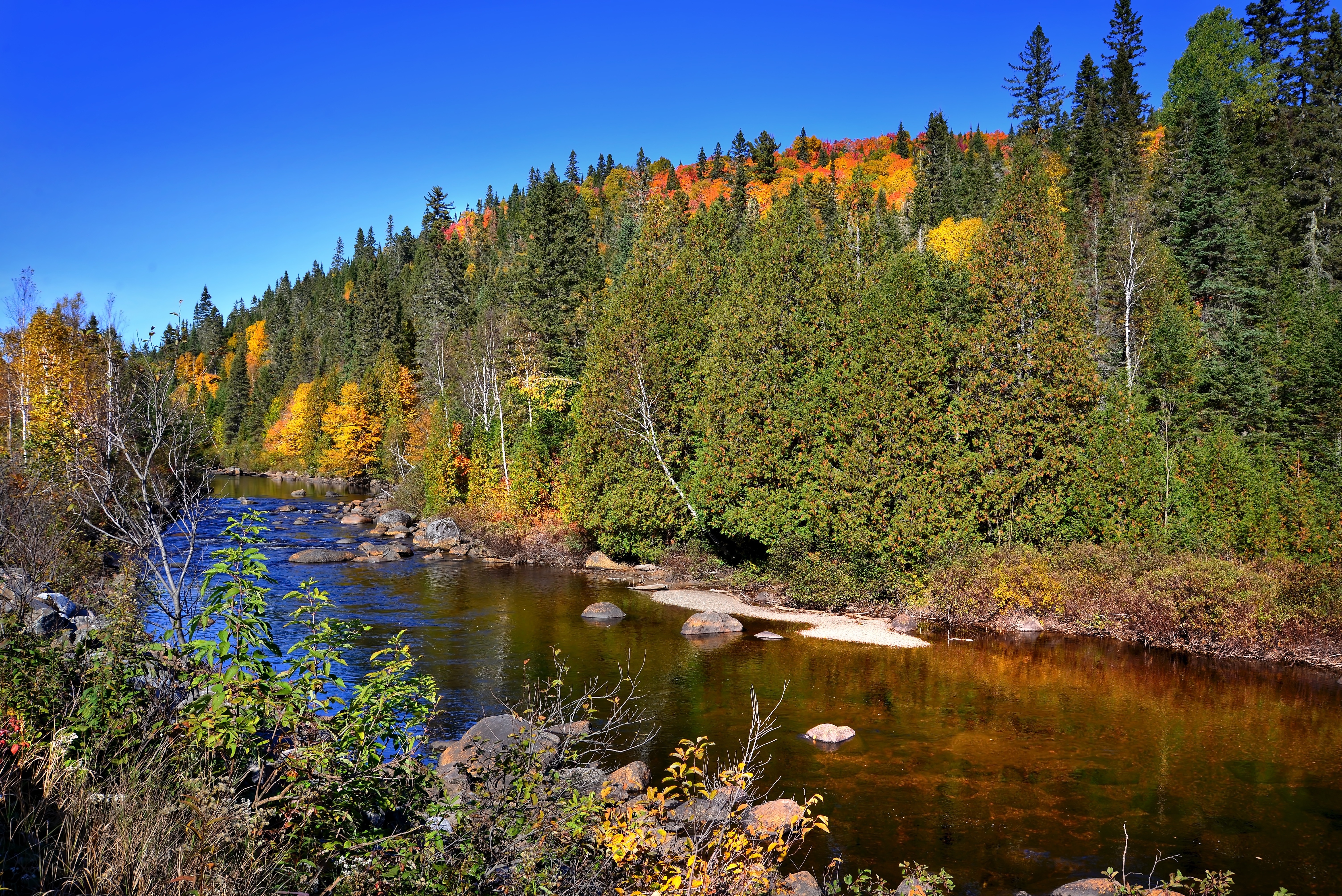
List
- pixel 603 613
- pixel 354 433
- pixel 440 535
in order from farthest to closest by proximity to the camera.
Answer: pixel 354 433
pixel 440 535
pixel 603 613

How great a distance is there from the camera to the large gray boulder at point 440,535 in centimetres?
3841

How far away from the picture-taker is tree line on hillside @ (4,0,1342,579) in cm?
2433

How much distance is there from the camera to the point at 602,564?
A: 33.9 m

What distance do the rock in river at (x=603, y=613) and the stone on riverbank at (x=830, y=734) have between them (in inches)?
400

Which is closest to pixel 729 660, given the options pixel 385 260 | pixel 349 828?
pixel 349 828

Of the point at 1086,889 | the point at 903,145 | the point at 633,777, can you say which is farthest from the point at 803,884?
the point at 903,145

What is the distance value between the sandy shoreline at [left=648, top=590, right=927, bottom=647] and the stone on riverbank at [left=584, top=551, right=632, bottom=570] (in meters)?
5.23

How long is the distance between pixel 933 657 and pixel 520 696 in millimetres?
10609

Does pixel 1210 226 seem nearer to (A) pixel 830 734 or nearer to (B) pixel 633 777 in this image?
(A) pixel 830 734

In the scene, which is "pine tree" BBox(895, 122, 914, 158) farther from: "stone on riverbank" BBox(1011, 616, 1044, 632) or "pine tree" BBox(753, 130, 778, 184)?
"stone on riverbank" BBox(1011, 616, 1044, 632)

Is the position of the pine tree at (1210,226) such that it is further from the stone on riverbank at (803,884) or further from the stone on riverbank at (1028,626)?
the stone on riverbank at (803,884)

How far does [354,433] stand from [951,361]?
54502 millimetres

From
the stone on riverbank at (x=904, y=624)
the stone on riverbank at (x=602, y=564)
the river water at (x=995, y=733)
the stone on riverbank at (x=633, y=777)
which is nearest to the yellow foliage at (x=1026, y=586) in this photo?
the river water at (x=995, y=733)

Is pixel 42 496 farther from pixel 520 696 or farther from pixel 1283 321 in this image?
pixel 1283 321
